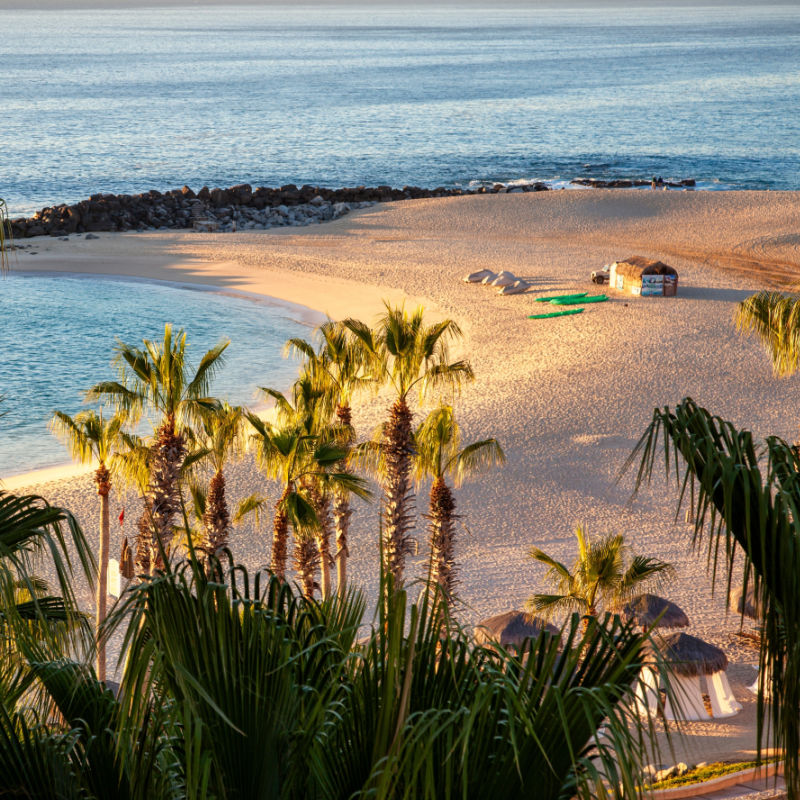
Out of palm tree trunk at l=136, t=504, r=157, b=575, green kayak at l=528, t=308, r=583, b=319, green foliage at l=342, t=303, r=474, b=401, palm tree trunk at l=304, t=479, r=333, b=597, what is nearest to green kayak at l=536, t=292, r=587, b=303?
green kayak at l=528, t=308, r=583, b=319

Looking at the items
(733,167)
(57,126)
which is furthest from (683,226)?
(57,126)

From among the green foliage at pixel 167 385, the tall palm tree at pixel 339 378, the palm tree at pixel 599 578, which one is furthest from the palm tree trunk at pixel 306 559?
the palm tree at pixel 599 578

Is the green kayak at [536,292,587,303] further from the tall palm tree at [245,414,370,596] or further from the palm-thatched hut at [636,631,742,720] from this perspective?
the palm-thatched hut at [636,631,742,720]

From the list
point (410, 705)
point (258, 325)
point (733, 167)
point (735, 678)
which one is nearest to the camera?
point (410, 705)

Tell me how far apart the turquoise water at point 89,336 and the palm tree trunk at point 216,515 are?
1254 cm

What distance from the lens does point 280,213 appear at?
58.8 m

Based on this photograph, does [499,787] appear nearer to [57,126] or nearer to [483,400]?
[483,400]

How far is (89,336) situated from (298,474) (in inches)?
1034

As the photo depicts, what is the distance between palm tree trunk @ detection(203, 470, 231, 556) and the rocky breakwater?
40.9 meters

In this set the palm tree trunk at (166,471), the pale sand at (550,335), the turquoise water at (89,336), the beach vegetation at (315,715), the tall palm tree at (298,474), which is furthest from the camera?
the turquoise water at (89,336)

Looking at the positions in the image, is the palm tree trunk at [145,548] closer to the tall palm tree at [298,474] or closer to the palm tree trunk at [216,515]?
the palm tree trunk at [216,515]

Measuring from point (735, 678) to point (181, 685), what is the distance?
13.1m

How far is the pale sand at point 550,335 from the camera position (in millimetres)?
20406

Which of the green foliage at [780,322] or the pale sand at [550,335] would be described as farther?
the pale sand at [550,335]
